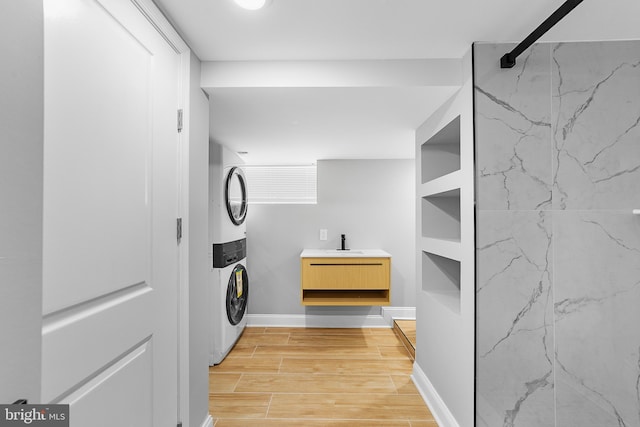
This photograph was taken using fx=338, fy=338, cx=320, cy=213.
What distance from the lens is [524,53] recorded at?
1.71 meters

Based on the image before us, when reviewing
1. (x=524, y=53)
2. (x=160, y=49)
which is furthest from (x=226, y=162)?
(x=524, y=53)

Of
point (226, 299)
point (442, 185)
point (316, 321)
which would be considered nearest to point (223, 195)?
point (226, 299)

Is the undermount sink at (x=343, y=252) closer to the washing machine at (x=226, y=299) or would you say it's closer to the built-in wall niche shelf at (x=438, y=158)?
the washing machine at (x=226, y=299)

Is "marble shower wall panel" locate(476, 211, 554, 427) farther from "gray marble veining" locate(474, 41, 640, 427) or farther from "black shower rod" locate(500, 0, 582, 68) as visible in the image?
"black shower rod" locate(500, 0, 582, 68)

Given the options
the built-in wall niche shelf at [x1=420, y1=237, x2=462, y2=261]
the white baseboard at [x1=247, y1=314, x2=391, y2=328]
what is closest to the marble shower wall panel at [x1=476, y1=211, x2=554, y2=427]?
the built-in wall niche shelf at [x1=420, y1=237, x2=462, y2=261]

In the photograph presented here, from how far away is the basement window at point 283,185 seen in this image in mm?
4203

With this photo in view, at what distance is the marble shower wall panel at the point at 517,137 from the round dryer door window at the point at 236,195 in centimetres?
218

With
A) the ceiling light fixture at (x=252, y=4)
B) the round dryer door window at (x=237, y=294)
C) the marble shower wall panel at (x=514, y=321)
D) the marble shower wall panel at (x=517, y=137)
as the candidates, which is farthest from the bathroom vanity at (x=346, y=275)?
the ceiling light fixture at (x=252, y=4)

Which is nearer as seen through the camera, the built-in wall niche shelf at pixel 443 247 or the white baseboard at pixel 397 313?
the built-in wall niche shelf at pixel 443 247

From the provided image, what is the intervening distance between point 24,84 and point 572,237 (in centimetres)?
213

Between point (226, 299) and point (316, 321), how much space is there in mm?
1339

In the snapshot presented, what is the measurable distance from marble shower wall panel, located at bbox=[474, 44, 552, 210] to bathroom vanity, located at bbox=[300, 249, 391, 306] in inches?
75.8

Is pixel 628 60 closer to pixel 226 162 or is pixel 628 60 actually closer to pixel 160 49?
pixel 160 49

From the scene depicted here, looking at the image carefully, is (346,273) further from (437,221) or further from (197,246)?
(197,246)
